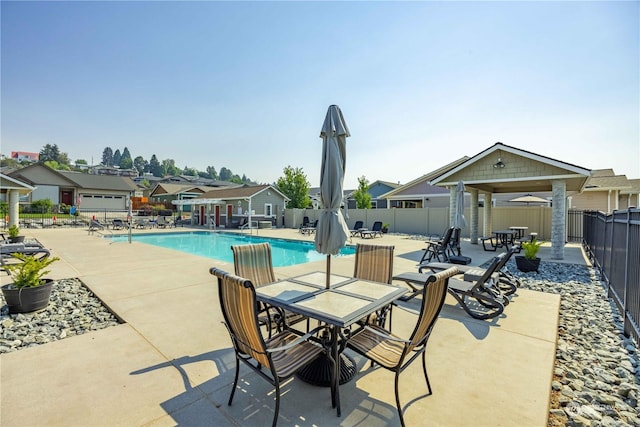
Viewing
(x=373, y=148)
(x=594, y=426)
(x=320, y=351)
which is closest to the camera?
(x=594, y=426)

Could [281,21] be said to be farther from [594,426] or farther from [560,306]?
[594,426]

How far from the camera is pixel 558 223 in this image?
9.52 meters

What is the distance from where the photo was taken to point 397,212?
2002 cm

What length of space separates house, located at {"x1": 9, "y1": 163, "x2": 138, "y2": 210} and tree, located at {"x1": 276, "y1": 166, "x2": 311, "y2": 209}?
60.9 ft

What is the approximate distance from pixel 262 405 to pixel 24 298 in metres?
4.21

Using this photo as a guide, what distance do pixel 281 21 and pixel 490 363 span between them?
944cm

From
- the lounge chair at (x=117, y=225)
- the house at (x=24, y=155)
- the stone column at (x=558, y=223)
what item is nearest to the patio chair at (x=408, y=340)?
the stone column at (x=558, y=223)

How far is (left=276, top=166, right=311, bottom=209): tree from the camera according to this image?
103ft

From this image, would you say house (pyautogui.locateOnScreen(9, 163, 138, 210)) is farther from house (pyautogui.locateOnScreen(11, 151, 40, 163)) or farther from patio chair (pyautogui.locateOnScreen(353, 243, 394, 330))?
house (pyautogui.locateOnScreen(11, 151, 40, 163))

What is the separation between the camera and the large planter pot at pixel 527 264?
24.0 feet

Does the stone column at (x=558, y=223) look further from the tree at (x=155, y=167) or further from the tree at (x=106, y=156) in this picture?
the tree at (x=106, y=156)

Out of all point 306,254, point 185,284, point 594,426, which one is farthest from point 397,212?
point 594,426

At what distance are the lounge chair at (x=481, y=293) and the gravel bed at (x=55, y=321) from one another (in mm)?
4406

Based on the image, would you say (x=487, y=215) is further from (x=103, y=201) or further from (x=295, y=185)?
(x=103, y=201)
